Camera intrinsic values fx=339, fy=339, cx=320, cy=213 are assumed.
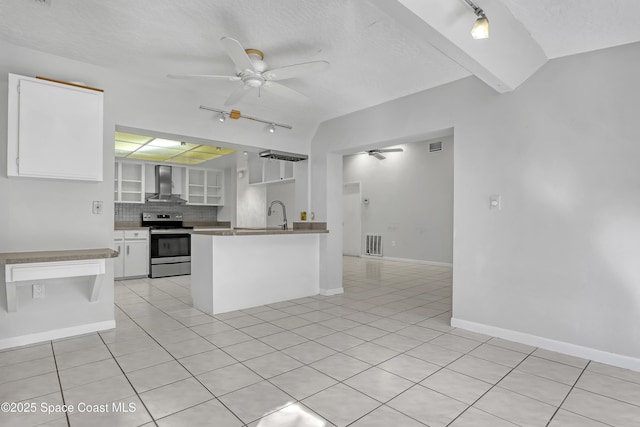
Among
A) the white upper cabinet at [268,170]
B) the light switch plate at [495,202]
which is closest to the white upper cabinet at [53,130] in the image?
the white upper cabinet at [268,170]

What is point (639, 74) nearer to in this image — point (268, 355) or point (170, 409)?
point (268, 355)

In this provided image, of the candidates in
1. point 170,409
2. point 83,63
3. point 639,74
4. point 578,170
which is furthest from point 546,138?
point 83,63

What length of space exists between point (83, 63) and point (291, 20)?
2234mm

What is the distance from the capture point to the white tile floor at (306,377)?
195cm

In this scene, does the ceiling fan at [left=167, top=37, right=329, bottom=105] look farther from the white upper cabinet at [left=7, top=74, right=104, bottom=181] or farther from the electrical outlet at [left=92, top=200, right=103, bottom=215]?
the electrical outlet at [left=92, top=200, right=103, bottom=215]

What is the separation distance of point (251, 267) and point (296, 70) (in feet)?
8.35

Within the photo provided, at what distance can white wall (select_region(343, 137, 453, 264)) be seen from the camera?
7.80m

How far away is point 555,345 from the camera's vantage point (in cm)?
298

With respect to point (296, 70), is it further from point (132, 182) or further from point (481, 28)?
point (132, 182)

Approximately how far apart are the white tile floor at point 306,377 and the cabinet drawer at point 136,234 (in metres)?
2.86

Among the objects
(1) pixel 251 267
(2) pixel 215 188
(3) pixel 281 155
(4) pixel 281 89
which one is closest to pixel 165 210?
(2) pixel 215 188

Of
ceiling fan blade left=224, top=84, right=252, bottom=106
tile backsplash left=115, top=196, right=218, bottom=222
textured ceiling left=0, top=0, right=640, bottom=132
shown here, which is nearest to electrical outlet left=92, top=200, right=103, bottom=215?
textured ceiling left=0, top=0, right=640, bottom=132

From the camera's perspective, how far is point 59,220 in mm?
3217

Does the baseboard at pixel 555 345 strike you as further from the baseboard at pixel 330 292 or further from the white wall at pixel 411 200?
the white wall at pixel 411 200
